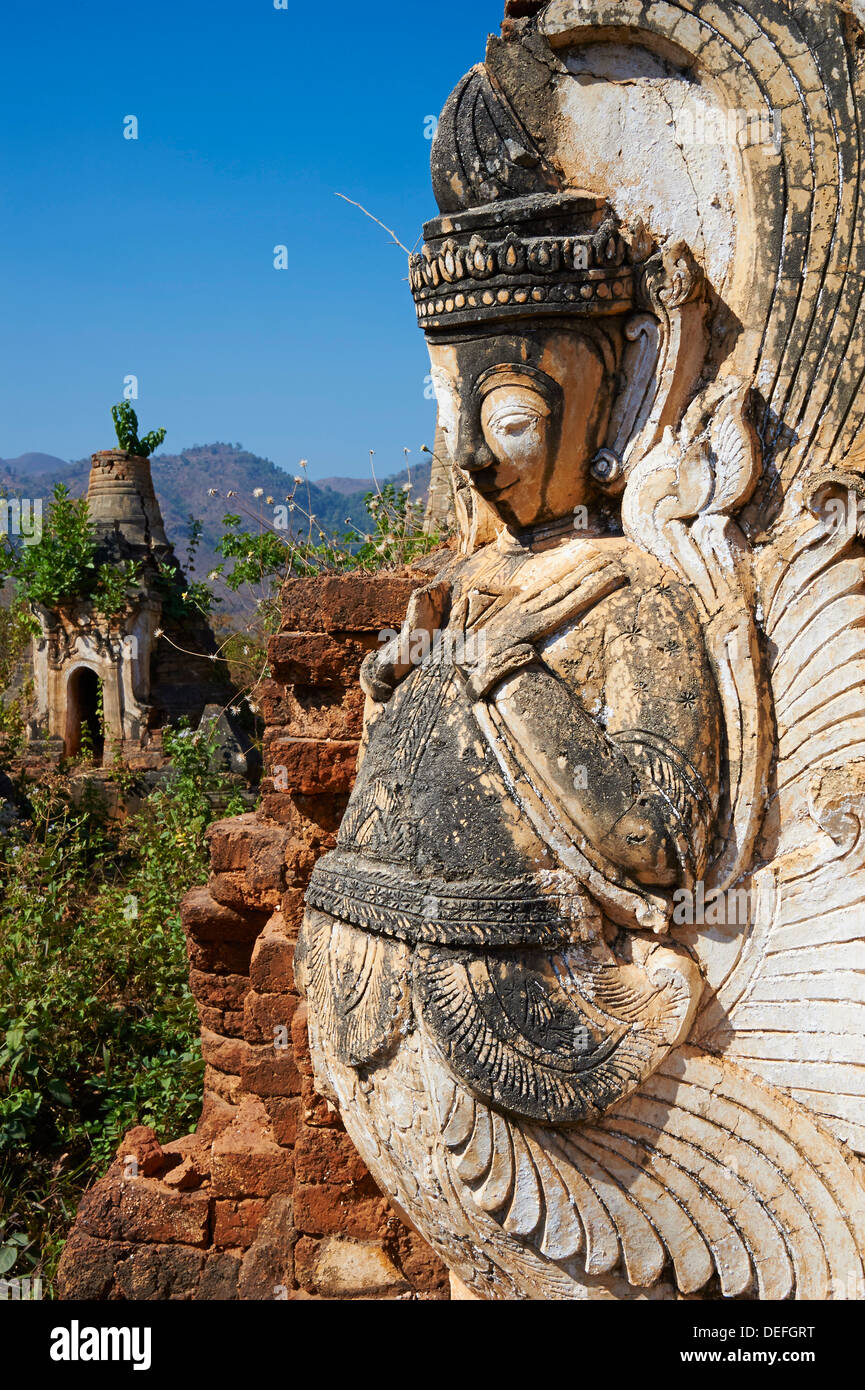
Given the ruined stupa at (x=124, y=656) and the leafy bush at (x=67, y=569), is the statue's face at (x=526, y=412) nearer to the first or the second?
the ruined stupa at (x=124, y=656)

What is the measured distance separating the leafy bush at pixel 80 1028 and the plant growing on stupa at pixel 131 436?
32.5 feet

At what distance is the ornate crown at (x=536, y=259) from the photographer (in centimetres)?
252

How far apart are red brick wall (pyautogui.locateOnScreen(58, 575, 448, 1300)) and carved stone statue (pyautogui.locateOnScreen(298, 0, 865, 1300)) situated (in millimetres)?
1110

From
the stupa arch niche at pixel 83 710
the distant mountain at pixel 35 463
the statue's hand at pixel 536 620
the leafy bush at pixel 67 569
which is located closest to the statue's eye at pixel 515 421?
the statue's hand at pixel 536 620

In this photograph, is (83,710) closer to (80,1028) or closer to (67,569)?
(67,569)

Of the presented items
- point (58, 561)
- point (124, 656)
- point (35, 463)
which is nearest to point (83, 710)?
point (124, 656)

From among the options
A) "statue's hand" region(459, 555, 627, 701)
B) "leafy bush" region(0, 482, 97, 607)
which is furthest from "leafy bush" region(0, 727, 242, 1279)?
→ "leafy bush" region(0, 482, 97, 607)

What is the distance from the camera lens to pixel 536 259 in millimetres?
2512

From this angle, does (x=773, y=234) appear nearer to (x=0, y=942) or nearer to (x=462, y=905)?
(x=462, y=905)

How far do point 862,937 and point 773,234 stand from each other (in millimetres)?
1474

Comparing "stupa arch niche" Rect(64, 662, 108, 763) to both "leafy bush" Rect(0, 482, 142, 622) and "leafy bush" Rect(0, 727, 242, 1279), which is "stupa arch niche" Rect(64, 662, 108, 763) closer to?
"leafy bush" Rect(0, 482, 142, 622)

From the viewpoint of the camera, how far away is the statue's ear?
255 cm

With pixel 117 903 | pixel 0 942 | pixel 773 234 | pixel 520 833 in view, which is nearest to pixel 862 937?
pixel 520 833

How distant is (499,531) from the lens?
9.65 feet
